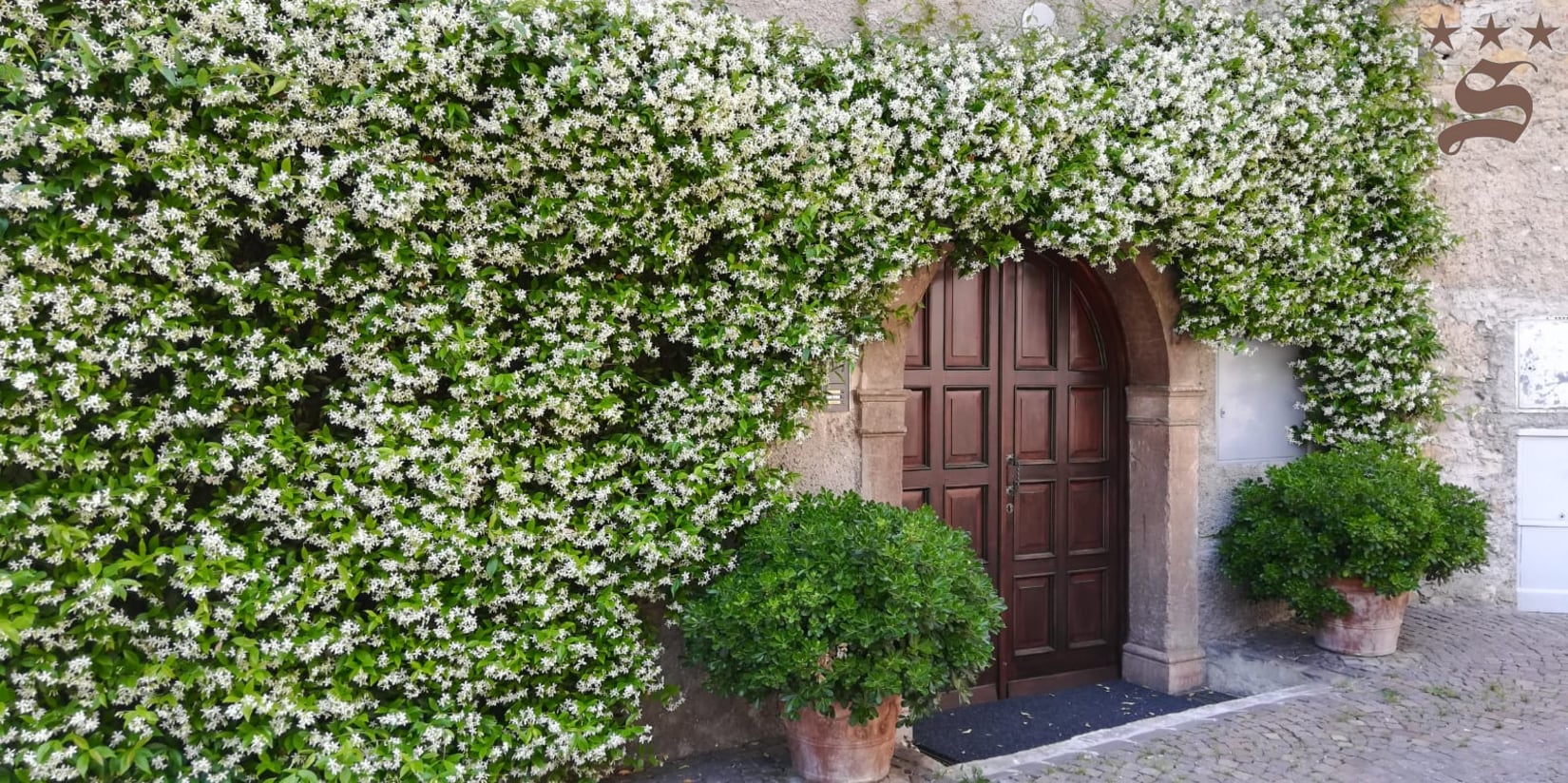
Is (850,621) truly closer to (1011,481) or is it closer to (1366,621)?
(1011,481)

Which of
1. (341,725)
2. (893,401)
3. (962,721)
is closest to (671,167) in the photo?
(893,401)

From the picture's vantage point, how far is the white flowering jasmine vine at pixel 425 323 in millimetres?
3045

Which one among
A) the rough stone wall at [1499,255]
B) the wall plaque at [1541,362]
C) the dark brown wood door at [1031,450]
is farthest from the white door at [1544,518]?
the dark brown wood door at [1031,450]

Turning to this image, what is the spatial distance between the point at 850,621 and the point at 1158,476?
9.45 ft

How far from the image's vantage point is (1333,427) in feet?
20.5

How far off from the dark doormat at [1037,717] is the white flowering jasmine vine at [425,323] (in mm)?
1601

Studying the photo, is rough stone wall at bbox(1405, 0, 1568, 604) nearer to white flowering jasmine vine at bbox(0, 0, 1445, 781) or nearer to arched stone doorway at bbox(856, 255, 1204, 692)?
arched stone doorway at bbox(856, 255, 1204, 692)

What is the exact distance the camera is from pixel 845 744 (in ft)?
12.6

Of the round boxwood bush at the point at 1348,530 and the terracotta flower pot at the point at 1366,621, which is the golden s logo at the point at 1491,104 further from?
the terracotta flower pot at the point at 1366,621

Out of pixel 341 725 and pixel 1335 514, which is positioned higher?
pixel 1335 514

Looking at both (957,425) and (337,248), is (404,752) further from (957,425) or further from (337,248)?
(957,425)

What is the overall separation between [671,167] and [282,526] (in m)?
1.81

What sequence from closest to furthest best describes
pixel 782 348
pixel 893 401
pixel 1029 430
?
→ pixel 782 348 < pixel 893 401 < pixel 1029 430

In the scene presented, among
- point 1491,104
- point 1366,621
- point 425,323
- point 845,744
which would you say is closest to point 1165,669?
point 1366,621
